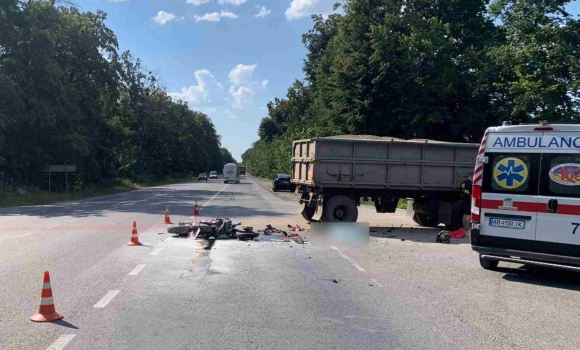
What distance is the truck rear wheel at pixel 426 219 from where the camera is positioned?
17.8 m

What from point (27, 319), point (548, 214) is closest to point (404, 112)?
point (548, 214)

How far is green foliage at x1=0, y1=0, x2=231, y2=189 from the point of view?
36.0 metres

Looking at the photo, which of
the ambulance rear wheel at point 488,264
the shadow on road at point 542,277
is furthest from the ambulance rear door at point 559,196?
the ambulance rear wheel at point 488,264

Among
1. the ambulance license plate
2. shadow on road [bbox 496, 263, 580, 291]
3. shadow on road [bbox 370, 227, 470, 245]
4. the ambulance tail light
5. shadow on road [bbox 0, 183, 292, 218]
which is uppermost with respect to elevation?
the ambulance tail light

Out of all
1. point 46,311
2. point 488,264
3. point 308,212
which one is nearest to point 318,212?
point 308,212

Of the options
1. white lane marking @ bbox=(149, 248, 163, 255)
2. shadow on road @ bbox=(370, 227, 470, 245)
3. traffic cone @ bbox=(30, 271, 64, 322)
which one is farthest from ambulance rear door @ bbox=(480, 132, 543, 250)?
traffic cone @ bbox=(30, 271, 64, 322)

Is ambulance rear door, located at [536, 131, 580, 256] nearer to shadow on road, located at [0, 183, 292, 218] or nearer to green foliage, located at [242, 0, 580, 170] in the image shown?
shadow on road, located at [0, 183, 292, 218]

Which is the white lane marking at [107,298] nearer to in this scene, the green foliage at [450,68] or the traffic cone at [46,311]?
the traffic cone at [46,311]

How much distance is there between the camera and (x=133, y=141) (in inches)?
2709

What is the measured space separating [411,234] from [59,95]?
3045 cm

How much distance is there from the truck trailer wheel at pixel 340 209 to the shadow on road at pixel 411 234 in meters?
0.84

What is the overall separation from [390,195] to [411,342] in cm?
1129

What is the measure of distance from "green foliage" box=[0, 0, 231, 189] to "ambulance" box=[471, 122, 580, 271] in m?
32.4

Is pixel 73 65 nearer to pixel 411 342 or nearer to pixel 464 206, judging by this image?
pixel 464 206
